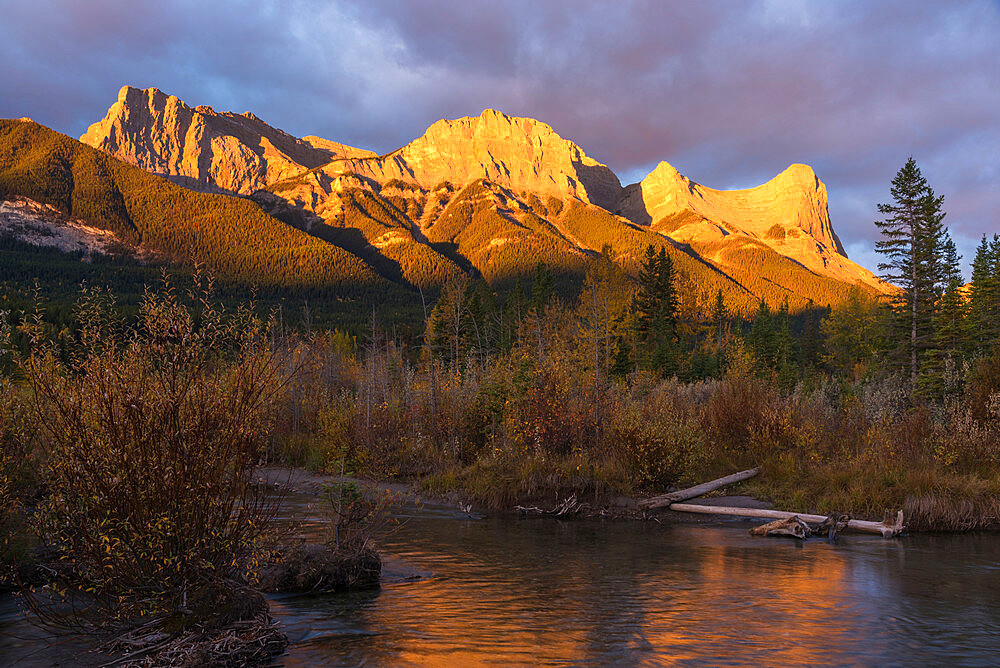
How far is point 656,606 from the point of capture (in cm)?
1213

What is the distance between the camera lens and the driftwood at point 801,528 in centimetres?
1825

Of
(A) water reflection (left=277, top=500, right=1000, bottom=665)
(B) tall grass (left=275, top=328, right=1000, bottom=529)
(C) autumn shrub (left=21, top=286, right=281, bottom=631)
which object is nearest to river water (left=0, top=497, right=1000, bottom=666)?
(A) water reflection (left=277, top=500, right=1000, bottom=665)

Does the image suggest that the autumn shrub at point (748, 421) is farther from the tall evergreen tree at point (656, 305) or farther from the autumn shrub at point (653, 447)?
the tall evergreen tree at point (656, 305)

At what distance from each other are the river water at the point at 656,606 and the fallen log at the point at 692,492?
4085mm

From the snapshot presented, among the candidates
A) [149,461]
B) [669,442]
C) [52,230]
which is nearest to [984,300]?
[669,442]

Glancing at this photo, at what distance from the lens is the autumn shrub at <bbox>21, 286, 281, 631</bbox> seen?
820 centimetres

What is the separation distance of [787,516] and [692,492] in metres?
3.89

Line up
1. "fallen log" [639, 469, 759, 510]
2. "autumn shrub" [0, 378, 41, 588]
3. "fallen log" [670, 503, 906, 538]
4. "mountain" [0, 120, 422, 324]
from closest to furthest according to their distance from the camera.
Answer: "autumn shrub" [0, 378, 41, 588] → "fallen log" [670, 503, 906, 538] → "fallen log" [639, 469, 759, 510] → "mountain" [0, 120, 422, 324]

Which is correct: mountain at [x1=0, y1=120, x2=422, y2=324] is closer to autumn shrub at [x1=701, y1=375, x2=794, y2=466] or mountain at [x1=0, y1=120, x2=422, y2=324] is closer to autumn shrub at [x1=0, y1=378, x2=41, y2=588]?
autumn shrub at [x1=701, y1=375, x2=794, y2=466]

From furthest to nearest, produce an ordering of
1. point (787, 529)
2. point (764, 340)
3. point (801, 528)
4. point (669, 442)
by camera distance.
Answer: point (764, 340) → point (669, 442) → point (787, 529) → point (801, 528)

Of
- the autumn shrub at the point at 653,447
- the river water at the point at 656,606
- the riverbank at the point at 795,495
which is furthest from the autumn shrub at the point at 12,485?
the autumn shrub at the point at 653,447

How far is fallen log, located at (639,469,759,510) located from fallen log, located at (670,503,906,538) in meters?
0.32

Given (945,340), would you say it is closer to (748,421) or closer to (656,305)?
(748,421)

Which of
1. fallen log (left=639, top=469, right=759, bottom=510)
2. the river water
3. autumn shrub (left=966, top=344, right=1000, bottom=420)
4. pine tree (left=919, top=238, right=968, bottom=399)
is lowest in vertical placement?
the river water
